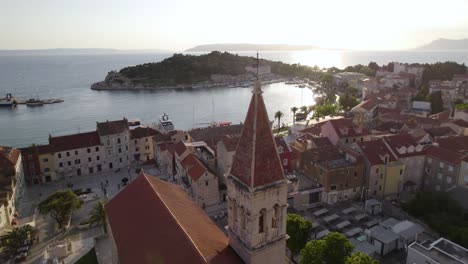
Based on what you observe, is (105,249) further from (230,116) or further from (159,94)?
(159,94)

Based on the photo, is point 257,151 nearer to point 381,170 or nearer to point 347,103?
point 381,170

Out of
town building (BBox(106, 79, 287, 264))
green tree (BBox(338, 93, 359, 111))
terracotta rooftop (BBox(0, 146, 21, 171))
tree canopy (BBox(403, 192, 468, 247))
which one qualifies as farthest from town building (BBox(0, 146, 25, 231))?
green tree (BBox(338, 93, 359, 111))

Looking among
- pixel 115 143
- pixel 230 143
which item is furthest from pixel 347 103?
pixel 115 143

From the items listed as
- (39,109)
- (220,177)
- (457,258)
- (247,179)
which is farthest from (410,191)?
(39,109)

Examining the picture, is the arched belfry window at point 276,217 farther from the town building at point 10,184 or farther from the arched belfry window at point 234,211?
the town building at point 10,184

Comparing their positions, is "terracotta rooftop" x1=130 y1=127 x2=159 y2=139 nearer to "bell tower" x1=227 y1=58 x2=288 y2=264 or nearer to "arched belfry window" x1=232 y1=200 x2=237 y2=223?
"arched belfry window" x1=232 y1=200 x2=237 y2=223

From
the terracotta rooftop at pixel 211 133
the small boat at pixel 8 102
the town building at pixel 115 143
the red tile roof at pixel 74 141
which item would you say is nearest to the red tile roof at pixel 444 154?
the terracotta rooftop at pixel 211 133
